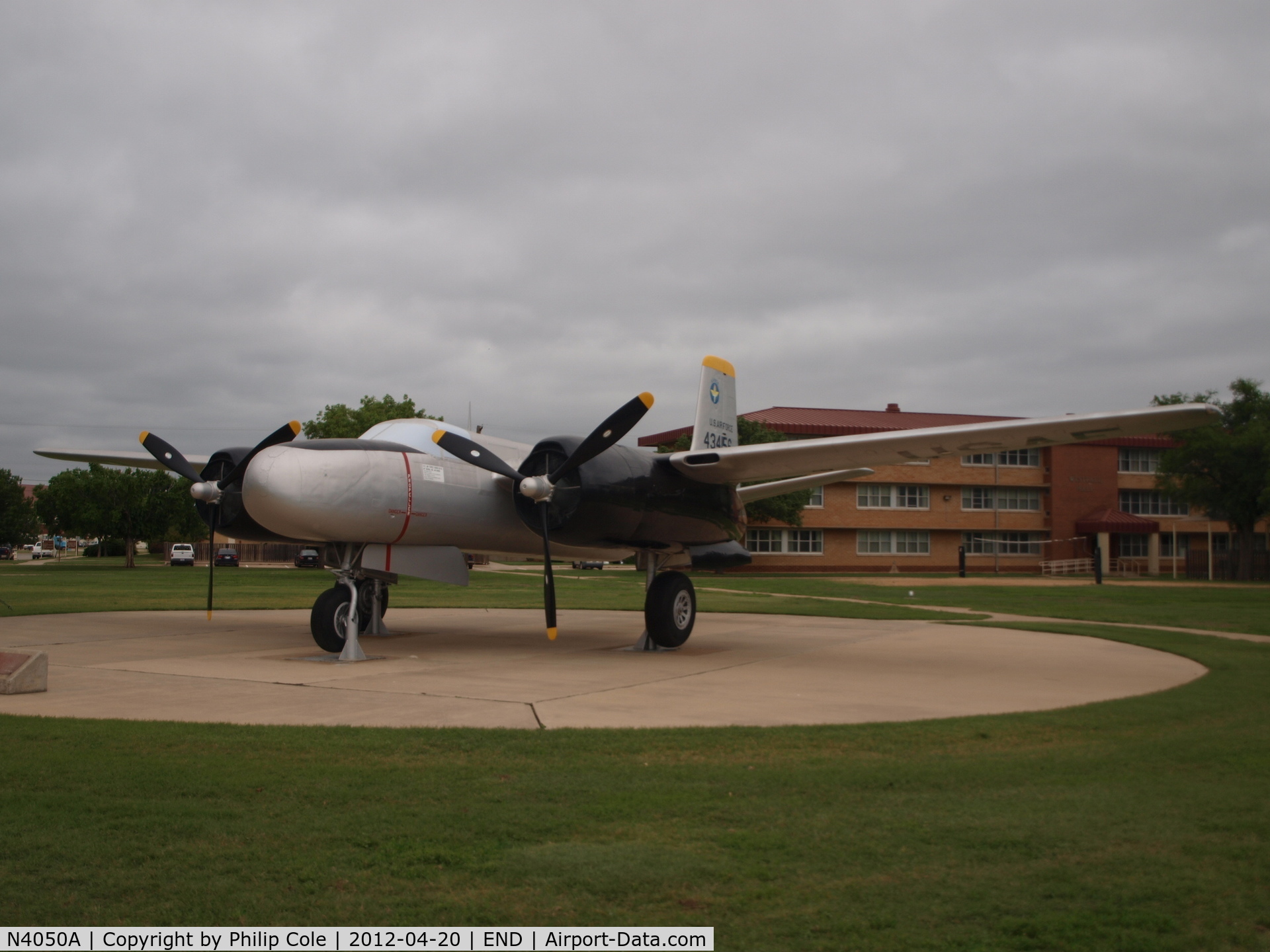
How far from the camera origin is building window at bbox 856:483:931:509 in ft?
221

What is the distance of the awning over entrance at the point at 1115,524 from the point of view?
67.4 metres

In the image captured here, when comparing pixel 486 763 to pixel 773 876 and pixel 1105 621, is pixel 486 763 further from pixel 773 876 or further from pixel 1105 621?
pixel 1105 621

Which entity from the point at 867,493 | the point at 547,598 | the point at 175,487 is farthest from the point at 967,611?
the point at 175,487

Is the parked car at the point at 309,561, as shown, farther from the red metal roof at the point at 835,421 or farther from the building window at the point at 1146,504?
the building window at the point at 1146,504

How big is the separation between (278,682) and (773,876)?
8.49m

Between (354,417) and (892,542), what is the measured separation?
37.5 meters

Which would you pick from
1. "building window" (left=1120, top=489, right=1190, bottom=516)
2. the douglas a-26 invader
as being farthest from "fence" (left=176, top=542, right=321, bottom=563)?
"building window" (left=1120, top=489, right=1190, bottom=516)

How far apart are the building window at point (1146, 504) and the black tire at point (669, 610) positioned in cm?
6637

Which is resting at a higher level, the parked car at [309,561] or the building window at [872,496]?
the building window at [872,496]

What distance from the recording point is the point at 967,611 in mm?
26344

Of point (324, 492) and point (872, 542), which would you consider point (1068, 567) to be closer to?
point (872, 542)

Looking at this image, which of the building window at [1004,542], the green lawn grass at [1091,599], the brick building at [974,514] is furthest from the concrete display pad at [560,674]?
the building window at [1004,542]

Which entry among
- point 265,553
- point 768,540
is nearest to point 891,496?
point 768,540

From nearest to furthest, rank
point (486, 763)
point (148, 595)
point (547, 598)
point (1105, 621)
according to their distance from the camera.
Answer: point (486, 763) → point (547, 598) → point (1105, 621) → point (148, 595)
